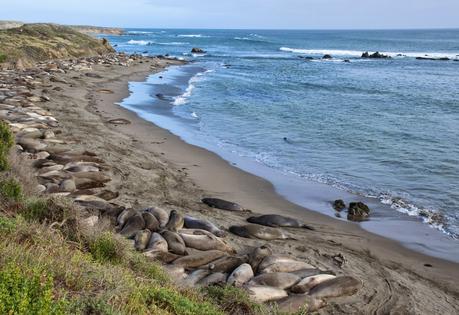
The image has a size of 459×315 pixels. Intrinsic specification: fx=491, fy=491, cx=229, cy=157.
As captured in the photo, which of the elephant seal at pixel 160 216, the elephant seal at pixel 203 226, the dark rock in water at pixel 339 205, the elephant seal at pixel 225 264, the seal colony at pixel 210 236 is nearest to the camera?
the seal colony at pixel 210 236

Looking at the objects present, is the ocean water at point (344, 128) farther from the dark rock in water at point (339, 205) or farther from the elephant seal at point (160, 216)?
the elephant seal at point (160, 216)

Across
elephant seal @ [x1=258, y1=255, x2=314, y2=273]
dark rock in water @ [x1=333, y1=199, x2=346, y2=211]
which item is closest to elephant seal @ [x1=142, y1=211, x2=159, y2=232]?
elephant seal @ [x1=258, y1=255, x2=314, y2=273]

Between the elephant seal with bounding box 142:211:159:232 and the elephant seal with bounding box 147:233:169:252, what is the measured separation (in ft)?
1.70

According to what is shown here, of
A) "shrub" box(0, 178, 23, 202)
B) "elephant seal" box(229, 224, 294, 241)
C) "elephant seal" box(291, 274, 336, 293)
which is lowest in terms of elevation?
"elephant seal" box(229, 224, 294, 241)

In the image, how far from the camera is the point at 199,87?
37469 millimetres

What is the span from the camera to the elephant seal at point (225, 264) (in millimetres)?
8117

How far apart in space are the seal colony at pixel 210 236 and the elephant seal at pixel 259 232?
0.07ft

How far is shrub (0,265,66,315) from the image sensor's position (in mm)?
4009

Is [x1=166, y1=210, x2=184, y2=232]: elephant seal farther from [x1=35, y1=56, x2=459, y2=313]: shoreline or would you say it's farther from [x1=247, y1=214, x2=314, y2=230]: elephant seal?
[x1=247, y1=214, x2=314, y2=230]: elephant seal

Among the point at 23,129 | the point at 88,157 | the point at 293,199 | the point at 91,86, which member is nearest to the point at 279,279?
the point at 293,199

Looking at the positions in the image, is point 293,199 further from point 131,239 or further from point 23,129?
point 23,129

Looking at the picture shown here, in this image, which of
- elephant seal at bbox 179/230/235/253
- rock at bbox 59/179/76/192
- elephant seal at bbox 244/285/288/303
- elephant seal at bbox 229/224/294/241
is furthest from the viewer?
rock at bbox 59/179/76/192

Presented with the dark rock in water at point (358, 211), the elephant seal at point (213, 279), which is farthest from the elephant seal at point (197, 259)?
the dark rock in water at point (358, 211)

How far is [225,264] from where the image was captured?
8.19 meters
